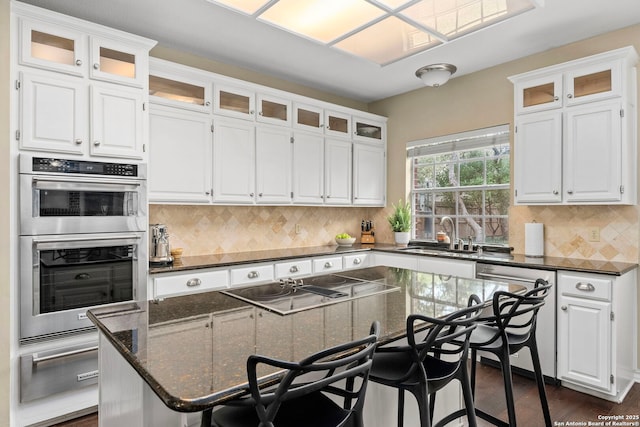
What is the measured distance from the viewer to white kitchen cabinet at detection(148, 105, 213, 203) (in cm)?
303

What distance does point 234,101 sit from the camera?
353 centimetres

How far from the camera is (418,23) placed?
7.61 feet

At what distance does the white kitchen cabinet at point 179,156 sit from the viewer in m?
3.03

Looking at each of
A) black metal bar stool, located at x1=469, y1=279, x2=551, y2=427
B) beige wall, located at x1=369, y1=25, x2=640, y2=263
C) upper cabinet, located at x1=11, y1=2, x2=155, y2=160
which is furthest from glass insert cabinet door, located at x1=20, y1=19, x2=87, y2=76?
→ beige wall, located at x1=369, y1=25, x2=640, y2=263

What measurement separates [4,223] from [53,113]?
74cm

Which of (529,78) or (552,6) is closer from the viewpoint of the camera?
(552,6)

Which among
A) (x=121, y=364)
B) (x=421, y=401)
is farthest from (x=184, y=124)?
(x=421, y=401)

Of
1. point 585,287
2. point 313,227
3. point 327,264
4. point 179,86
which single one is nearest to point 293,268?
point 327,264

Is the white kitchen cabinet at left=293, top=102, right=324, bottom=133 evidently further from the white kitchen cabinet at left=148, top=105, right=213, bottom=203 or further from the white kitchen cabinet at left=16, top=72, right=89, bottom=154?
the white kitchen cabinet at left=16, top=72, right=89, bottom=154

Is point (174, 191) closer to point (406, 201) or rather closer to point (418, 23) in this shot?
point (418, 23)

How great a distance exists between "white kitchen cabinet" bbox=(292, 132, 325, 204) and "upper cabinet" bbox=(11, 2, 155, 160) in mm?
1604

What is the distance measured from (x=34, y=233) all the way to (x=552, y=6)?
3802 mm

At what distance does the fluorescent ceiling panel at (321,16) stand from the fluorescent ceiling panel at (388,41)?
0.12 meters

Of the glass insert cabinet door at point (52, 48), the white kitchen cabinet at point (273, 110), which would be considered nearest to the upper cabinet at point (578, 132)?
the white kitchen cabinet at point (273, 110)
